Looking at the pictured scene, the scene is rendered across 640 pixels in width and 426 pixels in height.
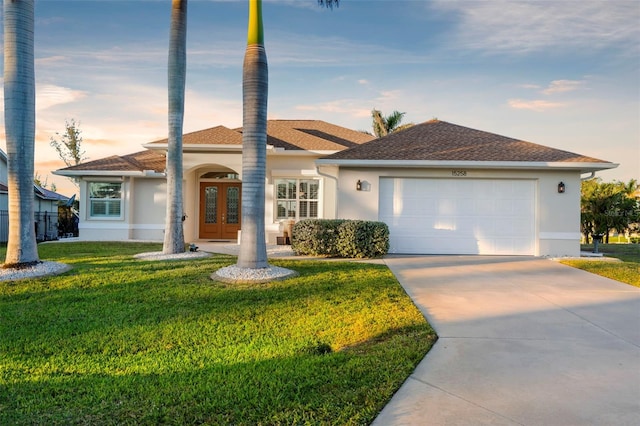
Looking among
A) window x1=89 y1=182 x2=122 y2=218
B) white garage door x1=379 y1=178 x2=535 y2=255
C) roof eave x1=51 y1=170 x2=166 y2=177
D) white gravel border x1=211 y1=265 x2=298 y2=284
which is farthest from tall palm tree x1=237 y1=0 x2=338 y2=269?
window x1=89 y1=182 x2=122 y2=218

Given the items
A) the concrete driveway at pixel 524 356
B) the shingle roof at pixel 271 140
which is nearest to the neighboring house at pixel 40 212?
the shingle roof at pixel 271 140

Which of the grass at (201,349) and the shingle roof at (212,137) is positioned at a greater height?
the shingle roof at (212,137)

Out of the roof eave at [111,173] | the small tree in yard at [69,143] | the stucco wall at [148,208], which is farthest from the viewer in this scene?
the small tree in yard at [69,143]

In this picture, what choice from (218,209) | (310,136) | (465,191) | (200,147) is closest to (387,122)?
(310,136)

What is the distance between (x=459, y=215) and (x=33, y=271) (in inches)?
447

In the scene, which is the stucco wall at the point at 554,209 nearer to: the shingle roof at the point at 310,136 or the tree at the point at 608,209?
the tree at the point at 608,209

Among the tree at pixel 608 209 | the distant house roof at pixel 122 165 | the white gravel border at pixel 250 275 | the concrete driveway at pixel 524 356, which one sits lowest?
the concrete driveway at pixel 524 356

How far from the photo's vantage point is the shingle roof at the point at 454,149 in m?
12.9

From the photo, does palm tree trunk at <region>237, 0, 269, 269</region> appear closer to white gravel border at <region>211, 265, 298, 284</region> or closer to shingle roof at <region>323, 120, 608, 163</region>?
white gravel border at <region>211, 265, 298, 284</region>

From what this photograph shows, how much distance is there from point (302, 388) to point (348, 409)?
544 mm

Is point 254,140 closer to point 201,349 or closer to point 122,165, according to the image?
point 201,349

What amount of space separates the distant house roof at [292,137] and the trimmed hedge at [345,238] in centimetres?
486

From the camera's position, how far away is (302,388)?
12.0 ft

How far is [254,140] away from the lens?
858cm
